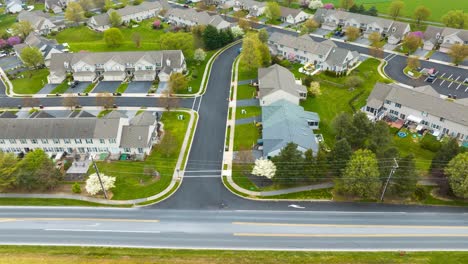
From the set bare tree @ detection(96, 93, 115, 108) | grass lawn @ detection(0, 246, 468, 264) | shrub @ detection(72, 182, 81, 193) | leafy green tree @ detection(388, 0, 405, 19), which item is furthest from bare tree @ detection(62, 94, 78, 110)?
leafy green tree @ detection(388, 0, 405, 19)

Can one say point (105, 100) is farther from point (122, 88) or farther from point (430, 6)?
point (430, 6)

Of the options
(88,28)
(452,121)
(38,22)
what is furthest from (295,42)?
(38,22)

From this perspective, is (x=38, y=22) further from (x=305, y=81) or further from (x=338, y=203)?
(x=338, y=203)

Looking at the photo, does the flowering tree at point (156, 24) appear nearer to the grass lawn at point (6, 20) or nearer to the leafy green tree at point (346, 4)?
the grass lawn at point (6, 20)

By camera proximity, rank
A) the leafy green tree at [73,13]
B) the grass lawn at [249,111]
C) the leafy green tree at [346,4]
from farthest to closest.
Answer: the leafy green tree at [346,4]
the leafy green tree at [73,13]
the grass lawn at [249,111]

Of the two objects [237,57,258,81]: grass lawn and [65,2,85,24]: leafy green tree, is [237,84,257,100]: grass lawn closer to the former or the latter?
[237,57,258,81]: grass lawn

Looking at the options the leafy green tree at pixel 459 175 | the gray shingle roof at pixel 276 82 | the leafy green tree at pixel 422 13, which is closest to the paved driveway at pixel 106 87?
the gray shingle roof at pixel 276 82
